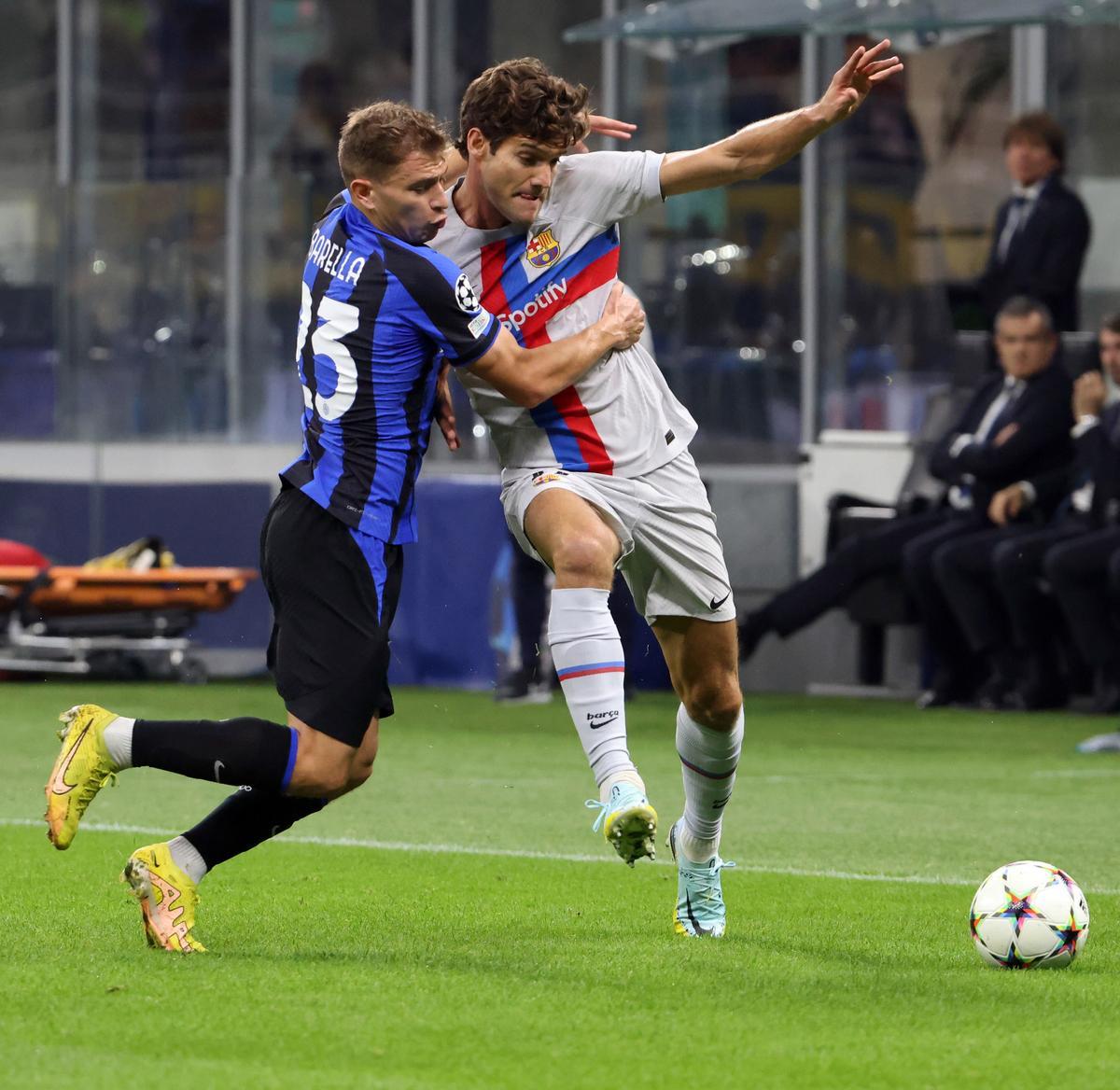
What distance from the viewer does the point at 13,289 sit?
16.7m

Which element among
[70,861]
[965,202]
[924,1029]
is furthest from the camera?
[965,202]

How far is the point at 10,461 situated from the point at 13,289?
1205mm

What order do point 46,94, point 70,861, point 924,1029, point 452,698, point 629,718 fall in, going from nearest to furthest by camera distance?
point 924,1029 → point 70,861 → point 629,718 → point 452,698 → point 46,94

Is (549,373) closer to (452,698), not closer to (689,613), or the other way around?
(689,613)

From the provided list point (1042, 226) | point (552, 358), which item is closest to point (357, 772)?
point (552, 358)

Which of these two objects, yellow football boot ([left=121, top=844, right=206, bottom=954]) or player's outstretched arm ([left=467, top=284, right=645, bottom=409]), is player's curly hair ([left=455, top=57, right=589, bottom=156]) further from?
yellow football boot ([left=121, top=844, right=206, bottom=954])

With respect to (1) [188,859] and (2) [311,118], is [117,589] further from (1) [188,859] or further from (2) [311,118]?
(1) [188,859]

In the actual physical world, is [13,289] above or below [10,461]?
above

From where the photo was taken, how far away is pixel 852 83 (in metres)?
5.46

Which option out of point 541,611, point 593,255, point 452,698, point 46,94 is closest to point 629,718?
point 541,611

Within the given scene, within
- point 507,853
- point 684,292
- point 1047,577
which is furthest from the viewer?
point 684,292

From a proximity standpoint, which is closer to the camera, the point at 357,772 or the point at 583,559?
the point at 357,772

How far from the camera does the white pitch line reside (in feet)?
21.6

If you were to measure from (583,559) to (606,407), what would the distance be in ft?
1.56
